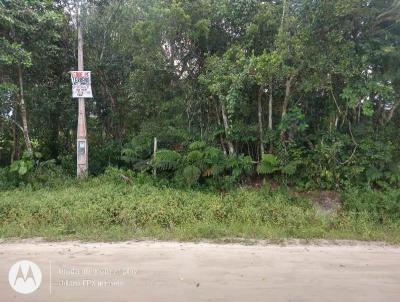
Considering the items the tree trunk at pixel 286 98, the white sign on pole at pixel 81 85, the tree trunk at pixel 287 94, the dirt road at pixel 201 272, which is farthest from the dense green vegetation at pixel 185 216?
the white sign on pole at pixel 81 85

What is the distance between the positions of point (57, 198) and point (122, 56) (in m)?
5.45

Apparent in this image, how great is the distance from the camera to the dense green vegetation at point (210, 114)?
7.85m

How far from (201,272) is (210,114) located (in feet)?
22.0

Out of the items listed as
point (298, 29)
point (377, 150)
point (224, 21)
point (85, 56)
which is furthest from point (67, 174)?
point (377, 150)

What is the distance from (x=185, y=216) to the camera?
774 centimetres

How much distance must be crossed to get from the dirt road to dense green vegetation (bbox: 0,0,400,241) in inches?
35.6

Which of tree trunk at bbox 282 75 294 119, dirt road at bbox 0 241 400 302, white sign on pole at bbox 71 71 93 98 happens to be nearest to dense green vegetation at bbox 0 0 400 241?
tree trunk at bbox 282 75 294 119

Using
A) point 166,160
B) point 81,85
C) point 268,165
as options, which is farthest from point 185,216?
point 81,85

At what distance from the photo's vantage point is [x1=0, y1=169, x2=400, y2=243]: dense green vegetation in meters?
6.96

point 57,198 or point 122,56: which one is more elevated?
point 122,56

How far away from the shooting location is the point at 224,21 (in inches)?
400

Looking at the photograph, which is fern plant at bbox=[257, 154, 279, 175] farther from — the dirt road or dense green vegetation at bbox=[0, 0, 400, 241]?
the dirt road

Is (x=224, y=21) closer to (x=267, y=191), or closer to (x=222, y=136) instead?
(x=222, y=136)

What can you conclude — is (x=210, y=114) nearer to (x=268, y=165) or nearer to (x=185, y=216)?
(x=268, y=165)
